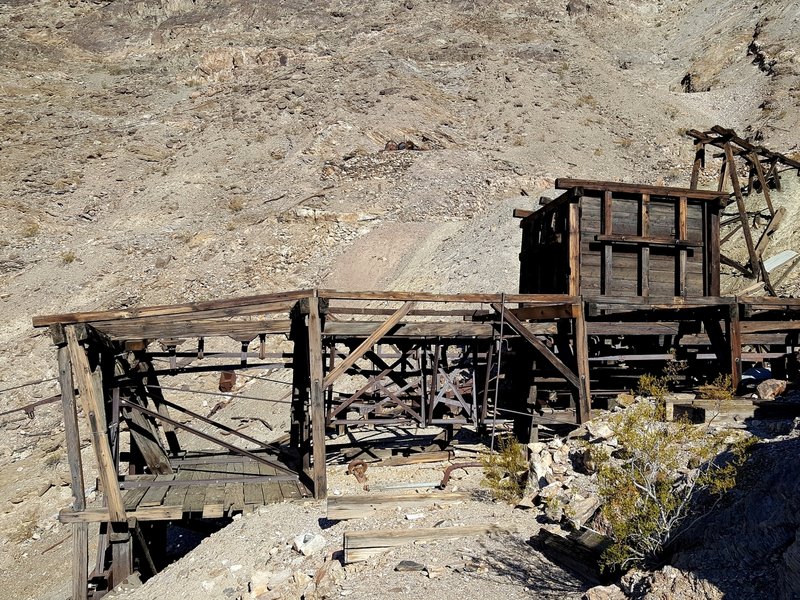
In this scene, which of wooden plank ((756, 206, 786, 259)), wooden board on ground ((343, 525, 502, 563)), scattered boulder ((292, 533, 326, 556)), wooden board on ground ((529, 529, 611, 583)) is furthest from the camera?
wooden plank ((756, 206, 786, 259))

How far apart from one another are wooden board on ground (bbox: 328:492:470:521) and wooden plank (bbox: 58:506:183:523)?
2406mm

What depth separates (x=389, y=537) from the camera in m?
6.95

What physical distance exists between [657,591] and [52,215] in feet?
109

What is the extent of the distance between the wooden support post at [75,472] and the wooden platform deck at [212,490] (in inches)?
26.3

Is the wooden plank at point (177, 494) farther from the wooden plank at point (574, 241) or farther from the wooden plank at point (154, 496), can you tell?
the wooden plank at point (574, 241)

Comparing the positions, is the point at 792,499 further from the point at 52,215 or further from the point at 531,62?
the point at 531,62

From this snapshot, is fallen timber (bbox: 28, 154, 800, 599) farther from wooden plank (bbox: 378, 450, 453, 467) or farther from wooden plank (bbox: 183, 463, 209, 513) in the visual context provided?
wooden plank (bbox: 378, 450, 453, 467)

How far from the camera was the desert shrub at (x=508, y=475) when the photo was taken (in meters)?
8.34

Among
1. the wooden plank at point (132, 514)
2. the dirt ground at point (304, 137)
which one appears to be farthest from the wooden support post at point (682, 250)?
the wooden plank at point (132, 514)

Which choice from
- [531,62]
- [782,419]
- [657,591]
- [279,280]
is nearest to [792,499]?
[657,591]

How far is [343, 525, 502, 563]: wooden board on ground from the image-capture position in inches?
267

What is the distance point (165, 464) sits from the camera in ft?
34.9

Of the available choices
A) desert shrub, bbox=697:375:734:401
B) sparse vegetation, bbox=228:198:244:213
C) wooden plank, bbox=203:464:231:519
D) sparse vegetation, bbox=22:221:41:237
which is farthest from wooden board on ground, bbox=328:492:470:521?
sparse vegetation, bbox=22:221:41:237

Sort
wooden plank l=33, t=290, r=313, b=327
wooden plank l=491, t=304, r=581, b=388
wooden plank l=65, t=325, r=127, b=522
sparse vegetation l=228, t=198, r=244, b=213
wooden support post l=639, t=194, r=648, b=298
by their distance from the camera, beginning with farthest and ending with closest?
1. sparse vegetation l=228, t=198, r=244, b=213
2. wooden support post l=639, t=194, r=648, b=298
3. wooden plank l=491, t=304, r=581, b=388
4. wooden plank l=33, t=290, r=313, b=327
5. wooden plank l=65, t=325, r=127, b=522
